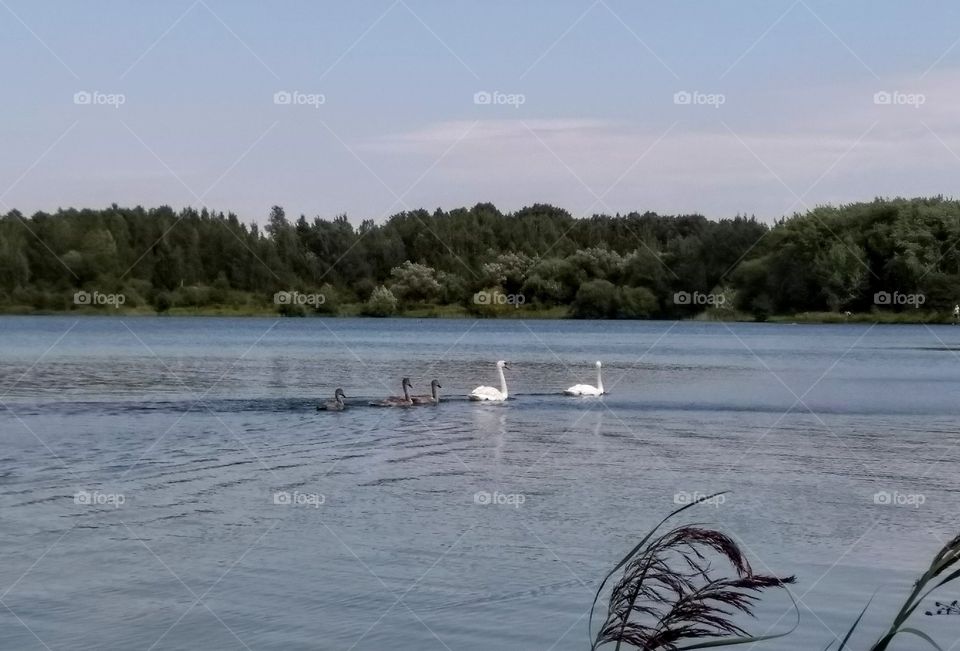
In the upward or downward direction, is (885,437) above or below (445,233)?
below

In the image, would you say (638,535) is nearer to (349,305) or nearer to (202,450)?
(202,450)

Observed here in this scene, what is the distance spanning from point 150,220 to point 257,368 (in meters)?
37.3

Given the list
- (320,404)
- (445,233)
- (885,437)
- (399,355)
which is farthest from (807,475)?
(445,233)

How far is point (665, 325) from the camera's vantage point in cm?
7688

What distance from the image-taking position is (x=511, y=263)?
63.4 meters
